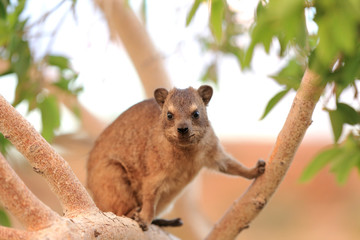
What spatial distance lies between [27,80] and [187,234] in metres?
3.01

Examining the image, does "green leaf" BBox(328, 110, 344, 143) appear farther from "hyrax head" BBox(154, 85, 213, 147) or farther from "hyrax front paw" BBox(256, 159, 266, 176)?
"hyrax head" BBox(154, 85, 213, 147)

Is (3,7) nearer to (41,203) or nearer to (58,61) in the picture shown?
(58,61)

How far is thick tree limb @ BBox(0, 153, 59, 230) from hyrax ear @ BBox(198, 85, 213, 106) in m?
1.84

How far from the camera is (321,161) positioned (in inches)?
108

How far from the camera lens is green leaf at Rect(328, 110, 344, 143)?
8.39 feet

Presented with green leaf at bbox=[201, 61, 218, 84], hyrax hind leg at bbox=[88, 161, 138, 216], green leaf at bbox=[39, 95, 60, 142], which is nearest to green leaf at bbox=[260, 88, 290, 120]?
hyrax hind leg at bbox=[88, 161, 138, 216]

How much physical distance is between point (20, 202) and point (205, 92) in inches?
76.1

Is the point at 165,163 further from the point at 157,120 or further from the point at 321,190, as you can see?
the point at 321,190

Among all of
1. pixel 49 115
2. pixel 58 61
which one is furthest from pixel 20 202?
pixel 58 61

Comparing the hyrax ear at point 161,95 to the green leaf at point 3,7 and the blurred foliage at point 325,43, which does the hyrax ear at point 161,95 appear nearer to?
the blurred foliage at point 325,43

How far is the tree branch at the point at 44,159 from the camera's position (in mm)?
2443

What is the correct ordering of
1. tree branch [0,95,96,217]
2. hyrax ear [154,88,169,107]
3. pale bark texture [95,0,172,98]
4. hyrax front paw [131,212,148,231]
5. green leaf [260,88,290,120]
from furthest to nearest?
pale bark texture [95,0,172,98] < hyrax ear [154,88,169,107] < hyrax front paw [131,212,148,231] < green leaf [260,88,290,120] < tree branch [0,95,96,217]

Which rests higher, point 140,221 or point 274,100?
point 274,100

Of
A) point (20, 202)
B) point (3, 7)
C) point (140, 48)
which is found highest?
point (140, 48)
